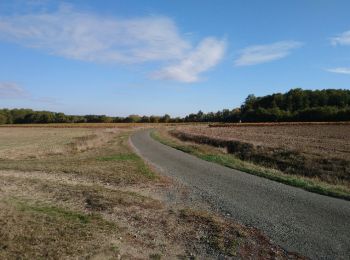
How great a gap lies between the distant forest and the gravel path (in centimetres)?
8817

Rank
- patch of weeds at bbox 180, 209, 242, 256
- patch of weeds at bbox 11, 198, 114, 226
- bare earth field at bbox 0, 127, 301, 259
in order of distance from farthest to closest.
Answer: patch of weeds at bbox 11, 198, 114, 226 → patch of weeds at bbox 180, 209, 242, 256 → bare earth field at bbox 0, 127, 301, 259

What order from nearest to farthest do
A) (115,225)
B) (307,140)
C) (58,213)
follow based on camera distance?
1. (115,225)
2. (58,213)
3. (307,140)

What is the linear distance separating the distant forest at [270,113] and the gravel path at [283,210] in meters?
88.2

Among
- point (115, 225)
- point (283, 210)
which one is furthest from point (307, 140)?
point (115, 225)

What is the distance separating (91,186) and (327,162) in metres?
14.8

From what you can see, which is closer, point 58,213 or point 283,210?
point 58,213

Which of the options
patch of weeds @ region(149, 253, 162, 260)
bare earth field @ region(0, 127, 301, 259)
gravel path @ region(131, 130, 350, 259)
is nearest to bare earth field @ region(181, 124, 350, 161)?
gravel path @ region(131, 130, 350, 259)

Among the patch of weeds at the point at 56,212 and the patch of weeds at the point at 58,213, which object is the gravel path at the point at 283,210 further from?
the patch of weeds at the point at 56,212

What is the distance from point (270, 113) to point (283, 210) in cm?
11161

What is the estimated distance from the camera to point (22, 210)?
1184 centimetres

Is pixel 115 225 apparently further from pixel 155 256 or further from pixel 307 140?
pixel 307 140

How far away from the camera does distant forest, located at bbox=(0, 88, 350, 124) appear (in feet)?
352

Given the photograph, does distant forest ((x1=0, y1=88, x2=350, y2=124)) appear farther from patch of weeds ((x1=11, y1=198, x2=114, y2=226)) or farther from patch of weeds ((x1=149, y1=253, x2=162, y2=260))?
patch of weeds ((x1=149, y1=253, x2=162, y2=260))

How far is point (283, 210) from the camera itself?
475 inches
